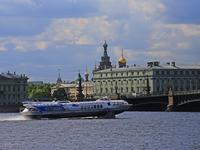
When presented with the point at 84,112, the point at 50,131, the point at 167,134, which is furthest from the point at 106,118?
the point at 167,134

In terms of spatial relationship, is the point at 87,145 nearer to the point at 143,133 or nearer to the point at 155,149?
the point at 155,149

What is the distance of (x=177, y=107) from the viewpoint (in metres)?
136

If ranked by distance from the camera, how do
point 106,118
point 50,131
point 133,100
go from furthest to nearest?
1. point 133,100
2. point 106,118
3. point 50,131

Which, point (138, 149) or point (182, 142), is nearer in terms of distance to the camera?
point (138, 149)

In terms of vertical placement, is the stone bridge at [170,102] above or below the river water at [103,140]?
above

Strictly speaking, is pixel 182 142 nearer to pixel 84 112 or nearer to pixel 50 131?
pixel 50 131

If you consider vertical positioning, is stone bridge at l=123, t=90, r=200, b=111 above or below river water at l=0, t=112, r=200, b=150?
above

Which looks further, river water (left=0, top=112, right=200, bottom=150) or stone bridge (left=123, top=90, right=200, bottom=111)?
stone bridge (left=123, top=90, right=200, bottom=111)

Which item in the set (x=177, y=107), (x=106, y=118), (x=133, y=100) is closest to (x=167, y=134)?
(x=106, y=118)

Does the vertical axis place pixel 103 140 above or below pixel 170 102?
below

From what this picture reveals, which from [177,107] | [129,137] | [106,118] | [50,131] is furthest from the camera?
[177,107]

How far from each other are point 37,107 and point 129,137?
42.8 metres

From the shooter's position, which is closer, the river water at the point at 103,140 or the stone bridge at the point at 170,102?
the river water at the point at 103,140

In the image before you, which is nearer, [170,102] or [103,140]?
[103,140]
